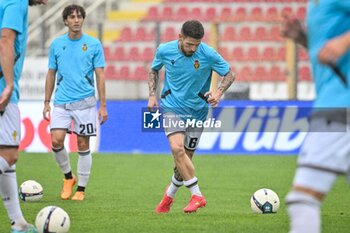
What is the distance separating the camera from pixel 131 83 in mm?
23375

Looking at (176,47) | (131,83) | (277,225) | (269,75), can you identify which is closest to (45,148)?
(131,83)

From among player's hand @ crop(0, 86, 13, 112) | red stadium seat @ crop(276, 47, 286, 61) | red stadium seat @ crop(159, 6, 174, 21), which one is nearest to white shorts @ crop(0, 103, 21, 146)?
player's hand @ crop(0, 86, 13, 112)

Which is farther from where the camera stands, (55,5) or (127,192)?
(55,5)

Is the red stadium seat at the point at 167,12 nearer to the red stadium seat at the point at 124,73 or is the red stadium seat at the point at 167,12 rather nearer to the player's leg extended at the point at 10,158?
the red stadium seat at the point at 124,73

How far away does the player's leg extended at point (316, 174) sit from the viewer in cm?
562

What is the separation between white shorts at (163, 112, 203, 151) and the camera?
10358 mm

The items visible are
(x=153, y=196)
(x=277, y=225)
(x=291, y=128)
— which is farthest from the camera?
(x=291, y=128)

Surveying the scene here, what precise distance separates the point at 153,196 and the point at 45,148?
7.48 meters

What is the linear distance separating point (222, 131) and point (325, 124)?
44.2ft

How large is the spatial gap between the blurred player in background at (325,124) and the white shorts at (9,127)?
258 cm

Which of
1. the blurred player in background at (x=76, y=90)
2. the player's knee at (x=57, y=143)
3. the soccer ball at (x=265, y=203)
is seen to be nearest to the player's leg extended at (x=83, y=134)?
the blurred player in background at (x=76, y=90)

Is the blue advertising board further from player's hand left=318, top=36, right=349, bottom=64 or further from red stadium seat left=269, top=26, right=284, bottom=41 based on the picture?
player's hand left=318, top=36, right=349, bottom=64

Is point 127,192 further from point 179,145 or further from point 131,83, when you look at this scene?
point 131,83

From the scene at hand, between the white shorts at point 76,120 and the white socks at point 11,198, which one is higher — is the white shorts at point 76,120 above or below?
below
